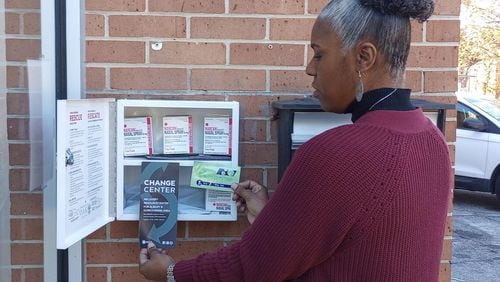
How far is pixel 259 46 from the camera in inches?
105

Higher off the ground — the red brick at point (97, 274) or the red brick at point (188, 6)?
the red brick at point (188, 6)

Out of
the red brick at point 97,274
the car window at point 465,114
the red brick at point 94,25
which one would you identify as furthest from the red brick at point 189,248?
the car window at point 465,114

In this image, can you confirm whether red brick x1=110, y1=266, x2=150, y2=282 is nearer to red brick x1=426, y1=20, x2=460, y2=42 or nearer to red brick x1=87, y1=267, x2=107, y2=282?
red brick x1=87, y1=267, x2=107, y2=282

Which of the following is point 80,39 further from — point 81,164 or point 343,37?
point 343,37

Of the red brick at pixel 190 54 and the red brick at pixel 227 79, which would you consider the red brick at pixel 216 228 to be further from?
the red brick at pixel 190 54

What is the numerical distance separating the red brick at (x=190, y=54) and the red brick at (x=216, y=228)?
689mm

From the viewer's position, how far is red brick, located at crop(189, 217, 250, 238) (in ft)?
9.00

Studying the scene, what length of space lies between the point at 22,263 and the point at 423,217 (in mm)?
1829

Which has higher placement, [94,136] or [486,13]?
[486,13]

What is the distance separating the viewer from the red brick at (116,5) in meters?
2.61

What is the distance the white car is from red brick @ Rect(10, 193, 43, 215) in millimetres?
7198

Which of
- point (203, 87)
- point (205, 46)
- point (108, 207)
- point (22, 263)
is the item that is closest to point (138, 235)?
point (108, 207)

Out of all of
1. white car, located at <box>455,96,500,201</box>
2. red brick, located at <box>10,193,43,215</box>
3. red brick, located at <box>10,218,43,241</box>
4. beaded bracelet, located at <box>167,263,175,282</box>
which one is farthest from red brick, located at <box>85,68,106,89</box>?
white car, located at <box>455,96,500,201</box>

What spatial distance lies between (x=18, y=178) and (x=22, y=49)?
1.69 ft
